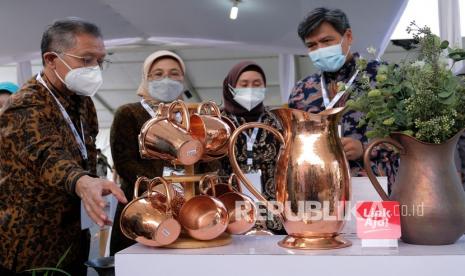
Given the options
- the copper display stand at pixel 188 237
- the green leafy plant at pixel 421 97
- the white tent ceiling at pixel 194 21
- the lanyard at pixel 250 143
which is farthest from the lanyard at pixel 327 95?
the white tent ceiling at pixel 194 21

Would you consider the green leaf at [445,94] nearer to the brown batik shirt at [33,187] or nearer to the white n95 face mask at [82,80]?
the brown batik shirt at [33,187]

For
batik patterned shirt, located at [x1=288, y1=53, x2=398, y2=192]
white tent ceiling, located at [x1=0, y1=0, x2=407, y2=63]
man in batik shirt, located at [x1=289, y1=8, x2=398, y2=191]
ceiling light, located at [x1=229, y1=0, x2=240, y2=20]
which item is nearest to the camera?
batik patterned shirt, located at [x1=288, y1=53, x2=398, y2=192]

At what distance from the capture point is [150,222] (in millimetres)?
778

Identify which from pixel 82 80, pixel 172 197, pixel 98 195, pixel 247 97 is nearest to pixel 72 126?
pixel 82 80

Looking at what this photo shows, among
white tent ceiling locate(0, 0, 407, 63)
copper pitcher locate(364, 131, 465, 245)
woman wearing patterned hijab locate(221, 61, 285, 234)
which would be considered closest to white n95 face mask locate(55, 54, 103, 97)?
woman wearing patterned hijab locate(221, 61, 285, 234)

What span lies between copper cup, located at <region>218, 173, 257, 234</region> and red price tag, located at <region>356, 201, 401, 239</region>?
19cm

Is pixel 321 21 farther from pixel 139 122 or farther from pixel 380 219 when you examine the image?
pixel 380 219

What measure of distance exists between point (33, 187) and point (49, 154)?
135 millimetres

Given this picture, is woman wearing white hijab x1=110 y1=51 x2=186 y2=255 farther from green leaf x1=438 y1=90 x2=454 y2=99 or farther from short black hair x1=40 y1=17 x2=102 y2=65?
green leaf x1=438 y1=90 x2=454 y2=99

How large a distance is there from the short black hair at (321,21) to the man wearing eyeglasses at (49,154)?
0.60 m

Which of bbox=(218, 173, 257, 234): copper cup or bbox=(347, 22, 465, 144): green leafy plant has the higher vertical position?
bbox=(347, 22, 465, 144): green leafy plant

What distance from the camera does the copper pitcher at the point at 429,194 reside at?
78cm

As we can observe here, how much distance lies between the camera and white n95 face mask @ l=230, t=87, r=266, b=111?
76.7 inches

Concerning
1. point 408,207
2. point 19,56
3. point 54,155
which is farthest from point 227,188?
point 19,56
